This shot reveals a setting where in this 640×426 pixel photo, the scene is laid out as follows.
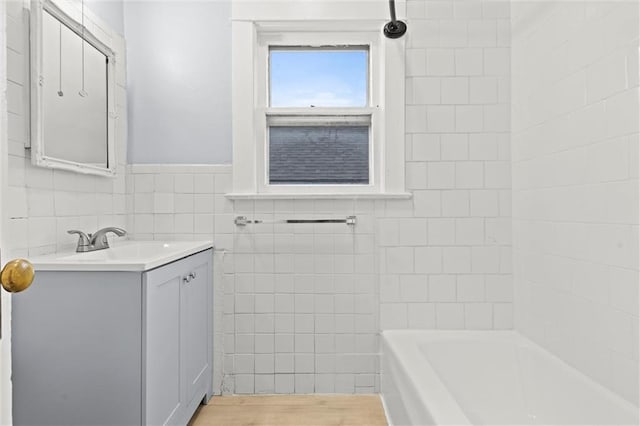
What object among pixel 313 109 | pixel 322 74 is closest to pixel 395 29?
pixel 322 74

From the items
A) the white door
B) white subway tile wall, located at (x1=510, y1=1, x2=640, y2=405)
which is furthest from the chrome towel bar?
the white door

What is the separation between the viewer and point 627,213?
67.1 inches

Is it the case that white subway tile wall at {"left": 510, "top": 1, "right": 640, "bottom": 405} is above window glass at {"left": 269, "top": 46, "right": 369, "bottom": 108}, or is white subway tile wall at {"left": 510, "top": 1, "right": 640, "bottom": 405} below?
below

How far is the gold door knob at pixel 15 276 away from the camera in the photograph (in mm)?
753

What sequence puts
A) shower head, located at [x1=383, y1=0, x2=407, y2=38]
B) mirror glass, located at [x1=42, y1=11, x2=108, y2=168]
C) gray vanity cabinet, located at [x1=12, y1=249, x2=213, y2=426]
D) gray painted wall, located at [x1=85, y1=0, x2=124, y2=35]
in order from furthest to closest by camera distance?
shower head, located at [x1=383, y1=0, x2=407, y2=38], gray painted wall, located at [x1=85, y1=0, x2=124, y2=35], mirror glass, located at [x1=42, y1=11, x2=108, y2=168], gray vanity cabinet, located at [x1=12, y1=249, x2=213, y2=426]

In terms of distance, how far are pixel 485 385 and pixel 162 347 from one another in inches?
57.7

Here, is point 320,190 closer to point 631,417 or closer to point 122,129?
point 122,129

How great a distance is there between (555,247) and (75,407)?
2.01m

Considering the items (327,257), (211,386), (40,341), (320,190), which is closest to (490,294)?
(327,257)

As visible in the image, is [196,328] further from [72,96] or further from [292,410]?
[72,96]

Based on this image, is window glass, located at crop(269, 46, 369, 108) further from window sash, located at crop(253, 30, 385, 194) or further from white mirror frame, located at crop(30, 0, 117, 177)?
white mirror frame, located at crop(30, 0, 117, 177)

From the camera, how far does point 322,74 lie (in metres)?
2.87

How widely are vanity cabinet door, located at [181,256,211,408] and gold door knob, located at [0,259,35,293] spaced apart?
1.45 metres

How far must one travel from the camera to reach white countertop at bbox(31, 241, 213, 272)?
67.9 inches
